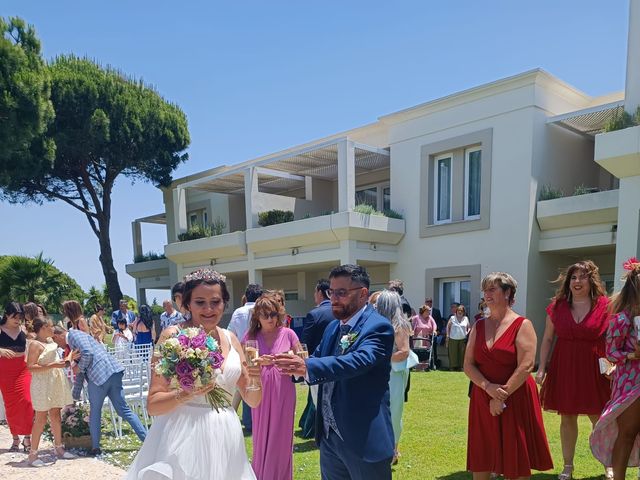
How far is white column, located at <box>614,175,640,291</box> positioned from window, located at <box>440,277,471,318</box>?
5.13 m

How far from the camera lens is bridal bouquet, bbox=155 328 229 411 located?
2863 millimetres

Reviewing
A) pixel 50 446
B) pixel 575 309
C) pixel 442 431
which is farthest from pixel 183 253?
pixel 575 309

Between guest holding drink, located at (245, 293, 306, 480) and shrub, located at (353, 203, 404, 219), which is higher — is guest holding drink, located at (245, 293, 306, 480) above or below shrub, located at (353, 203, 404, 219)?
below

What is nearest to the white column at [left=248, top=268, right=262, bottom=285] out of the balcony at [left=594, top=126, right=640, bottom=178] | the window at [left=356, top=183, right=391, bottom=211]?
the window at [left=356, top=183, right=391, bottom=211]

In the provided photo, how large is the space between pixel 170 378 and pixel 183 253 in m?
19.1

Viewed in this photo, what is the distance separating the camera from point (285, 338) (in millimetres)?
5281

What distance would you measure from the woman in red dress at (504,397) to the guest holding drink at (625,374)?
626 millimetres

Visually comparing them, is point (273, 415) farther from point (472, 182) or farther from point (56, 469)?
point (472, 182)

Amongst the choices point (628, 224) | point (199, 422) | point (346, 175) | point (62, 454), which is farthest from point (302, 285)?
point (199, 422)

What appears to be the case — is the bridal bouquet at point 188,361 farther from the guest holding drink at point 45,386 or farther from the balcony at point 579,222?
the balcony at point 579,222

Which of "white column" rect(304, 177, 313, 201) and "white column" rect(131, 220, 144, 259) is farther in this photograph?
"white column" rect(131, 220, 144, 259)

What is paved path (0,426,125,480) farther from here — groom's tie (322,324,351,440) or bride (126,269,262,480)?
groom's tie (322,324,351,440)

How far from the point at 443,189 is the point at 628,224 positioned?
6194 mm

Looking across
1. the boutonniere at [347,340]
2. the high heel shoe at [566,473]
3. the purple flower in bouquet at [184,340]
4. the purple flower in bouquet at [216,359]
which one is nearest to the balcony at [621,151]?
the high heel shoe at [566,473]
